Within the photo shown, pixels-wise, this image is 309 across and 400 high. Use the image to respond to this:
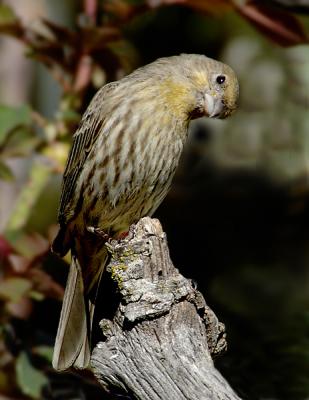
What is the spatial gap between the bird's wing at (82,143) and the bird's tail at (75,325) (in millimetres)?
239

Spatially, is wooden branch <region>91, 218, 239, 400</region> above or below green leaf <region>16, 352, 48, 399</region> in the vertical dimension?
above

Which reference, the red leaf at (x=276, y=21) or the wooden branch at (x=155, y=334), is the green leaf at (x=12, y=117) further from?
the wooden branch at (x=155, y=334)

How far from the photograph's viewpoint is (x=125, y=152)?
428cm

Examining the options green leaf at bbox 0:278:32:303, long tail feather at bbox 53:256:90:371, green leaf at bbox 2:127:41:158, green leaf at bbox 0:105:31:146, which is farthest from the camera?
green leaf at bbox 2:127:41:158

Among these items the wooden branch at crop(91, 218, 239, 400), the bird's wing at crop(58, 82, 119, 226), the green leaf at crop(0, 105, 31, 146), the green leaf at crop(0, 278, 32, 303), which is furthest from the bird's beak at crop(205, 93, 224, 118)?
the wooden branch at crop(91, 218, 239, 400)

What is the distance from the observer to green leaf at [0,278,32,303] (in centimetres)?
416

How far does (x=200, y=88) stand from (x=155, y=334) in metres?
1.52

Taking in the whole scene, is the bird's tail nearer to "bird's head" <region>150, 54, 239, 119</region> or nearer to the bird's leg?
the bird's leg

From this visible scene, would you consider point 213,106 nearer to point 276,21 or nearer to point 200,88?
point 200,88

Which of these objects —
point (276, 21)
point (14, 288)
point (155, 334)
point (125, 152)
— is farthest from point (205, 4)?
point (155, 334)

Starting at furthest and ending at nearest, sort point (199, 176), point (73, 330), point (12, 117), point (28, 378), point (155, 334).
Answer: point (199, 176)
point (12, 117)
point (28, 378)
point (73, 330)
point (155, 334)

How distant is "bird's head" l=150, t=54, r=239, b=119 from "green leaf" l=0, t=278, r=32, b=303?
35.3 inches

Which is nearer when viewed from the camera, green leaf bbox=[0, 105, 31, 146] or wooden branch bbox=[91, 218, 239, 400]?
wooden branch bbox=[91, 218, 239, 400]

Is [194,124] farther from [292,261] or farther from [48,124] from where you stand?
[48,124]
